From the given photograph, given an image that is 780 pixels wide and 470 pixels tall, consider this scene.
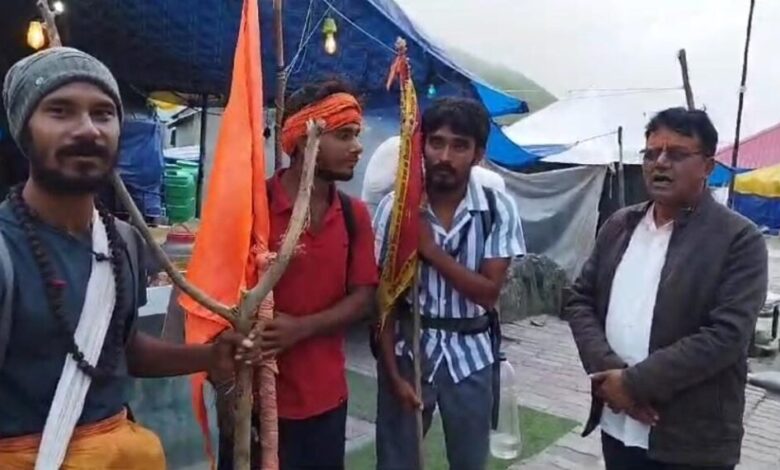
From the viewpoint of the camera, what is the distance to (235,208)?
6.52ft

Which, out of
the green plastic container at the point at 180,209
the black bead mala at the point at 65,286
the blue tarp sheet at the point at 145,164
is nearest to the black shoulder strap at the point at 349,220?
the black bead mala at the point at 65,286

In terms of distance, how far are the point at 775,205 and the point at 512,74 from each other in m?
16.8

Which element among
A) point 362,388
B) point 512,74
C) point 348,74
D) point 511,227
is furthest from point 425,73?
point 512,74

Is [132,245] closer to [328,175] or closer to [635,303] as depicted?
[328,175]

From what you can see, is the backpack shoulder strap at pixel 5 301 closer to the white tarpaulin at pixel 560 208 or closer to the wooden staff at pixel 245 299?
the wooden staff at pixel 245 299

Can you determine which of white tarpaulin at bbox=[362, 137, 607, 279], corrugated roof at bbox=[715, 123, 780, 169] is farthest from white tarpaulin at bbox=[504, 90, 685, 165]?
corrugated roof at bbox=[715, 123, 780, 169]

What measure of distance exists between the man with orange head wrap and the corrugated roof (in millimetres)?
34247

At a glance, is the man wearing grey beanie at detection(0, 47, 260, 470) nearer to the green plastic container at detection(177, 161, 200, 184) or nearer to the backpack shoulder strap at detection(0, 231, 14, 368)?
the backpack shoulder strap at detection(0, 231, 14, 368)

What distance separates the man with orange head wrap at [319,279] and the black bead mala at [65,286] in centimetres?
65

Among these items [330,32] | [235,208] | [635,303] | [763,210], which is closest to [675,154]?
[635,303]

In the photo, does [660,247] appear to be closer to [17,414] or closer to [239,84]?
[239,84]

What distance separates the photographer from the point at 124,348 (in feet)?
5.59

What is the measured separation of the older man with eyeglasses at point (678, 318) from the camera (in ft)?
7.68

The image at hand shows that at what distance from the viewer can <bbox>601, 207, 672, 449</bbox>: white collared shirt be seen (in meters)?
2.49
